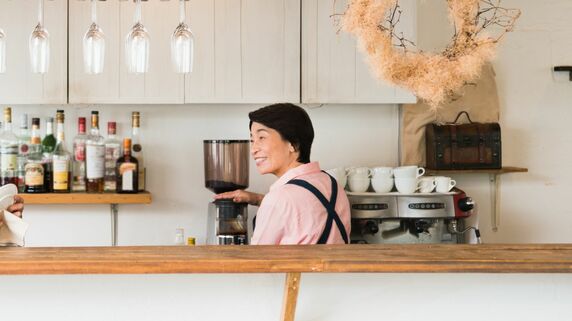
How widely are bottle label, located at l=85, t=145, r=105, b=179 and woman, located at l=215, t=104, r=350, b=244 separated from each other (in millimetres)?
1212

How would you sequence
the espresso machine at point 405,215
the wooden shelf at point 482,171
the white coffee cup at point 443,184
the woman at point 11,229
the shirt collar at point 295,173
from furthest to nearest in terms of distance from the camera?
the wooden shelf at point 482,171, the white coffee cup at point 443,184, the espresso machine at point 405,215, the shirt collar at point 295,173, the woman at point 11,229

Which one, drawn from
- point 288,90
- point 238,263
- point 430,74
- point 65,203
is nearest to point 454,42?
point 430,74

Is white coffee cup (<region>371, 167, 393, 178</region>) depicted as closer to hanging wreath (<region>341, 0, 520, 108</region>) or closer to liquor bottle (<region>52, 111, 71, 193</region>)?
hanging wreath (<region>341, 0, 520, 108</region>)

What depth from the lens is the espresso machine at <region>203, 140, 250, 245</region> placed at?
142 inches

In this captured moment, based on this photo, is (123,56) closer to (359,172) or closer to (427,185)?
(359,172)

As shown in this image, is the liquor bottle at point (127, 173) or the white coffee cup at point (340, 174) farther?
the liquor bottle at point (127, 173)

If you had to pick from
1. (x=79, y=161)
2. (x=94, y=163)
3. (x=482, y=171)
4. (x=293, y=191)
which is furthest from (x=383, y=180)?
(x=79, y=161)

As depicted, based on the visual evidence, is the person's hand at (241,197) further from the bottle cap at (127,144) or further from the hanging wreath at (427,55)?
the hanging wreath at (427,55)

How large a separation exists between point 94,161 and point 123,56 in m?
0.52

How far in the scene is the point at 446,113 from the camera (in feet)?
13.3

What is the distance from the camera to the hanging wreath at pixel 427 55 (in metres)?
2.42

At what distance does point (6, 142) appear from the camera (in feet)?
12.6

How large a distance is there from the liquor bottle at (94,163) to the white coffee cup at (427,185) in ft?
4.93

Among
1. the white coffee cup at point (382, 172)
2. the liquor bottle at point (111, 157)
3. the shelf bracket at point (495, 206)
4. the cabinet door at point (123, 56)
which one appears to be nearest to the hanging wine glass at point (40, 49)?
the cabinet door at point (123, 56)
